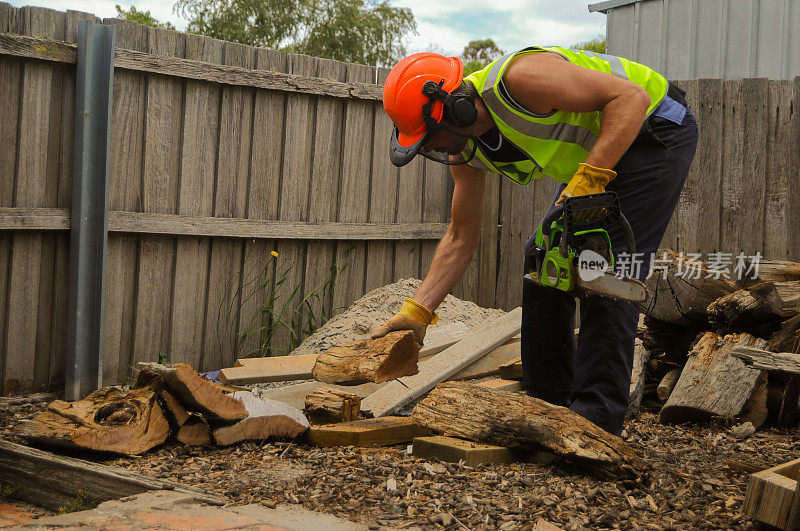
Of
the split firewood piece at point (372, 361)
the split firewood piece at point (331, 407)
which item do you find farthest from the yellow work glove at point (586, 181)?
the split firewood piece at point (331, 407)

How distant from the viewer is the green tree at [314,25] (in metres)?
20.9

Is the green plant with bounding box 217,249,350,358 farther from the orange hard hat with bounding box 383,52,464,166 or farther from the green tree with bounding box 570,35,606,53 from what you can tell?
the green tree with bounding box 570,35,606,53

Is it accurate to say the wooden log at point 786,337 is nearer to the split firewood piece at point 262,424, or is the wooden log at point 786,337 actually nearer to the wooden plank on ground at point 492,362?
the wooden plank on ground at point 492,362

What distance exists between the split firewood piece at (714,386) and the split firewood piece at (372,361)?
69.0 inches

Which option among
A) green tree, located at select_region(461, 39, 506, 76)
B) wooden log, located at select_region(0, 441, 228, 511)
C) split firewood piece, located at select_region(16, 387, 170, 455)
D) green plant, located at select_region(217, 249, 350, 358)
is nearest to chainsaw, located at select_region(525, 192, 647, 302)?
wooden log, located at select_region(0, 441, 228, 511)

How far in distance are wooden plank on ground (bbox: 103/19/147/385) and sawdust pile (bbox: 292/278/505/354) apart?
1.34 meters

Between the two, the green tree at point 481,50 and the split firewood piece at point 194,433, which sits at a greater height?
the green tree at point 481,50

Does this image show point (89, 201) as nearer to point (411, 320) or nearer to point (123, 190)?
point (123, 190)

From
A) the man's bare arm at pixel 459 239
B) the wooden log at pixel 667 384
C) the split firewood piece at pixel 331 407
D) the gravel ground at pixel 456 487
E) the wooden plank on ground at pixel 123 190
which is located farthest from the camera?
the wooden plank on ground at pixel 123 190

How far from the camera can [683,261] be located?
4.85m

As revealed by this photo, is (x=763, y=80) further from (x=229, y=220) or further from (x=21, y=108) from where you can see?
(x=21, y=108)

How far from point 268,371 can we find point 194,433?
45.6 inches

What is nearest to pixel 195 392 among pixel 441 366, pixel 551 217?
pixel 551 217

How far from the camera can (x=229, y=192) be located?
19.0 feet
